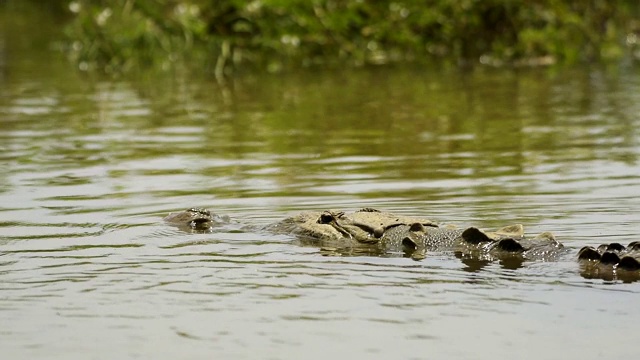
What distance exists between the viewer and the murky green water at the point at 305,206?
7.46m

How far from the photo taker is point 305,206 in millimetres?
11836

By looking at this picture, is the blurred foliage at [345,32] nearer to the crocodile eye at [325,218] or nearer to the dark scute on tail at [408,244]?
the crocodile eye at [325,218]

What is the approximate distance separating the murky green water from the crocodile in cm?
15

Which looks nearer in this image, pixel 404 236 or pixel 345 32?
pixel 404 236

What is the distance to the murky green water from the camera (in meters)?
7.46

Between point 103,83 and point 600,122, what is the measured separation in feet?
34.0

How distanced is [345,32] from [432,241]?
53.6ft

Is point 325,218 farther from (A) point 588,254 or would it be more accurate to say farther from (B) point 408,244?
(A) point 588,254

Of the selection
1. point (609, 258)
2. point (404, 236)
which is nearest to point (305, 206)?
point (404, 236)

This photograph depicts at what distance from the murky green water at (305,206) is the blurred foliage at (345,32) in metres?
1.63

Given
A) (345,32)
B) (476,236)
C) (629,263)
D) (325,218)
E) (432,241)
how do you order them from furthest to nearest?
(345,32)
(325,218)
(432,241)
(476,236)
(629,263)

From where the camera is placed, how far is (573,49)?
25.7 m

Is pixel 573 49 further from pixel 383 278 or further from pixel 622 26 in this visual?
pixel 383 278

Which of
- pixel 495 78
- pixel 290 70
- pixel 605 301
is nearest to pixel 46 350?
pixel 605 301
